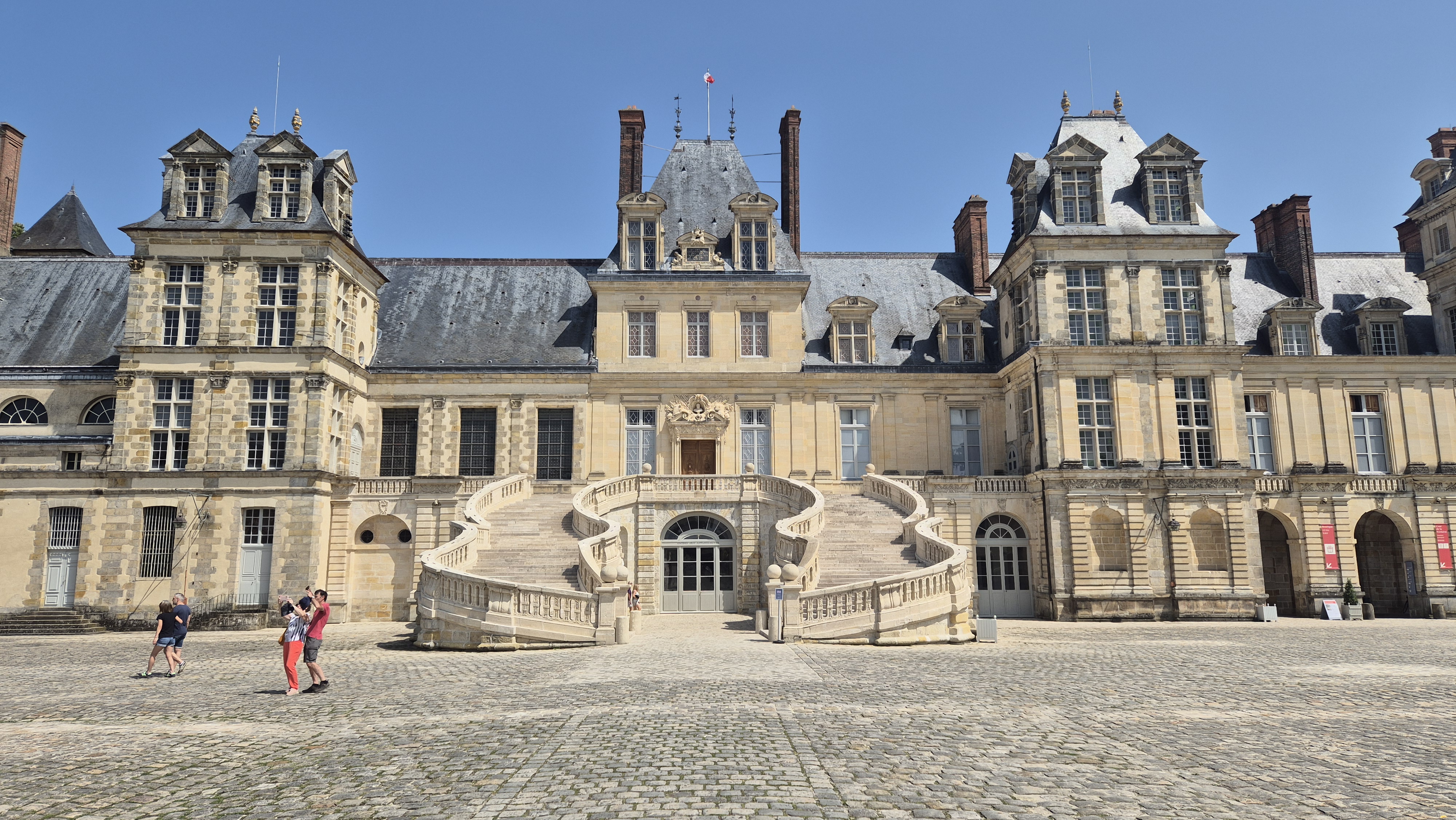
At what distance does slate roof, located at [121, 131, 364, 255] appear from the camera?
29.9m

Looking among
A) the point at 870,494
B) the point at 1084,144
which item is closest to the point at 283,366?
the point at 870,494

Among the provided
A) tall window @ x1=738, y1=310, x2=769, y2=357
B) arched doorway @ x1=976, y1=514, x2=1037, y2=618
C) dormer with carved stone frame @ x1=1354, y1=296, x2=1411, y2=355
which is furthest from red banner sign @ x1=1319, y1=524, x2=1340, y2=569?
tall window @ x1=738, y1=310, x2=769, y2=357

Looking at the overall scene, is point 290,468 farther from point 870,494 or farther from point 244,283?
point 870,494

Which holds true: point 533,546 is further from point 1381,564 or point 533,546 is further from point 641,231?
point 1381,564

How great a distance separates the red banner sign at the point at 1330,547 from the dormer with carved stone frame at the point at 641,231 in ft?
78.4

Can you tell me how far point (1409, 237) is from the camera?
39.3 m

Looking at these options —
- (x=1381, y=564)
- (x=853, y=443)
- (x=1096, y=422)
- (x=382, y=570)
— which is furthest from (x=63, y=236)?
(x=1381, y=564)

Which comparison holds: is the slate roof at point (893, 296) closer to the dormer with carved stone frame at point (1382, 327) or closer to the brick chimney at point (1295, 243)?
the brick chimney at point (1295, 243)

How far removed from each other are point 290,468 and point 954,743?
24.7 metres

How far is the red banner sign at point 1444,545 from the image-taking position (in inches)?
1243

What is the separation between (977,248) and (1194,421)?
11.2 metres

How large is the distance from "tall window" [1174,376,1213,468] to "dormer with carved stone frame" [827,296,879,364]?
32.8 ft

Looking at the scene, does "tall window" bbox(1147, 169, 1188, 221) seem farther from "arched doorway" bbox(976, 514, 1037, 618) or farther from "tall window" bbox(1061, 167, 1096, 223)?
"arched doorway" bbox(976, 514, 1037, 618)

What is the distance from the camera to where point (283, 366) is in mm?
29422
